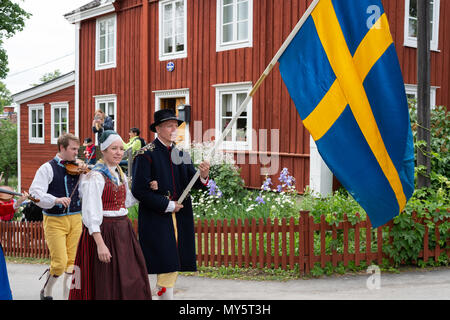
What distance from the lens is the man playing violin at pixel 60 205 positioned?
18.2 ft

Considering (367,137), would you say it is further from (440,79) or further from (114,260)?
(440,79)

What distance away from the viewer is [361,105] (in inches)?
164

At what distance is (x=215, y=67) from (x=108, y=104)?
20.3 ft

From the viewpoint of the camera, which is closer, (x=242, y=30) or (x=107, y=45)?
(x=242, y=30)

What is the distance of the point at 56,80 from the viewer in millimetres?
21766

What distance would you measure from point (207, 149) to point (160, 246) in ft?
27.5

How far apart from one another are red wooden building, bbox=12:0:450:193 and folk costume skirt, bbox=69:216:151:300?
7785mm

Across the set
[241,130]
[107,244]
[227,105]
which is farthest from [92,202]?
[227,105]

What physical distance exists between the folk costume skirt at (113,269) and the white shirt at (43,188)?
1.30 meters

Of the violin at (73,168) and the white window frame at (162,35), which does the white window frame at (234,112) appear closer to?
the white window frame at (162,35)

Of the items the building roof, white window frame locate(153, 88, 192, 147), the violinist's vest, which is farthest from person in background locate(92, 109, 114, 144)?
the violinist's vest

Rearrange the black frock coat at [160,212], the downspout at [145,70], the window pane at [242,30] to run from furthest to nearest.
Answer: the downspout at [145,70] < the window pane at [242,30] < the black frock coat at [160,212]

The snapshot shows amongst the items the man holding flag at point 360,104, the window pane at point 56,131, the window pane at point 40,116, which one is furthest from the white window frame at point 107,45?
the man holding flag at point 360,104

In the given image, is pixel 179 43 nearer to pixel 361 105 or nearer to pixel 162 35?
pixel 162 35
